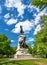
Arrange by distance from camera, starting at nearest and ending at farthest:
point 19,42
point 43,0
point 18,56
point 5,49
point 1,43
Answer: point 43,0, point 18,56, point 19,42, point 1,43, point 5,49

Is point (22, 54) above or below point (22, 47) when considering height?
below

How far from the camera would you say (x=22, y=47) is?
2226 inches

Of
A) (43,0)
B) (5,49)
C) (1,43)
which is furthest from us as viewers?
(5,49)

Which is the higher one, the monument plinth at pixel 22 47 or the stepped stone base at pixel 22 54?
the monument plinth at pixel 22 47

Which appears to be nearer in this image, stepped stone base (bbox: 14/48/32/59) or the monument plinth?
stepped stone base (bbox: 14/48/32/59)

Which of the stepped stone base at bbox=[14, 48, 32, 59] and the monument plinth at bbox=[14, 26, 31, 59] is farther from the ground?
the monument plinth at bbox=[14, 26, 31, 59]

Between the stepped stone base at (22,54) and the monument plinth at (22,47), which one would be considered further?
the monument plinth at (22,47)

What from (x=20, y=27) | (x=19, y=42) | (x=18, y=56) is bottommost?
(x=18, y=56)

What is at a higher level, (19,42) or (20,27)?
(20,27)

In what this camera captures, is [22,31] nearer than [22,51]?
No

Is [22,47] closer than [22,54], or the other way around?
[22,54]

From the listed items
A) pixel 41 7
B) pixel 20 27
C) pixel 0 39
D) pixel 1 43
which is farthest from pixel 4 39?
pixel 41 7

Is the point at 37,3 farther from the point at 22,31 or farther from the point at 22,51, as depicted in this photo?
the point at 22,31

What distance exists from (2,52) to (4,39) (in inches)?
231
